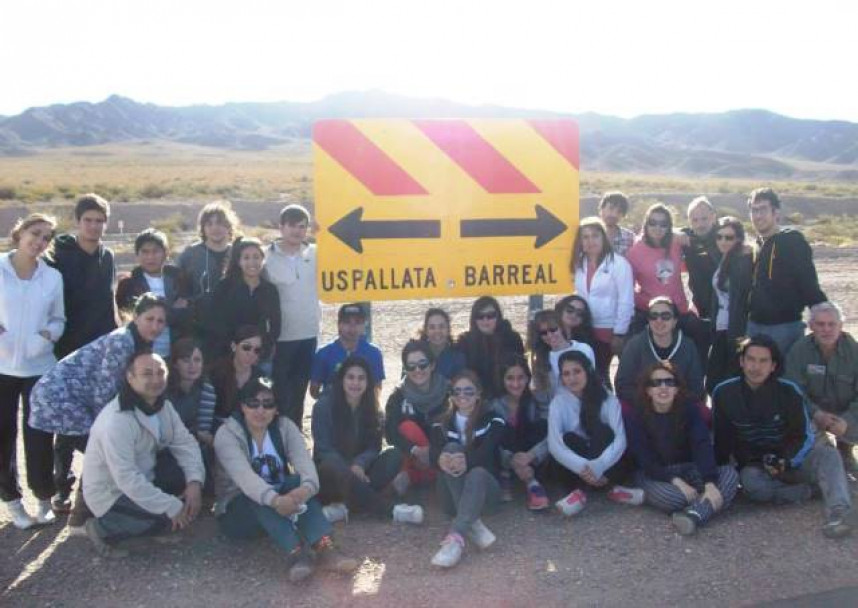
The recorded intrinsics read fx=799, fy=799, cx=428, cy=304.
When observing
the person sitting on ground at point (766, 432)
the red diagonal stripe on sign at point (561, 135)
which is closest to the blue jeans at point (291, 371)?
the red diagonal stripe on sign at point (561, 135)

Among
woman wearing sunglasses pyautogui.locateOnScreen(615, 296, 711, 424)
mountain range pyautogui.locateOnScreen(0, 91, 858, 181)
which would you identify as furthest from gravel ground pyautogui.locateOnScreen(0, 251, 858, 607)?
mountain range pyautogui.locateOnScreen(0, 91, 858, 181)

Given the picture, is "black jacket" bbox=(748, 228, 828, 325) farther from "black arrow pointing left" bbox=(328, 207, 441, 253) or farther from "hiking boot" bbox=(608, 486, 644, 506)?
"black arrow pointing left" bbox=(328, 207, 441, 253)

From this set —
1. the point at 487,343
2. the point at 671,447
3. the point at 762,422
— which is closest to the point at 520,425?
the point at 487,343

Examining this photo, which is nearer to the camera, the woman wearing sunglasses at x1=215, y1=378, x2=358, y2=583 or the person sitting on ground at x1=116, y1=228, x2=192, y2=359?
the woman wearing sunglasses at x1=215, y1=378, x2=358, y2=583

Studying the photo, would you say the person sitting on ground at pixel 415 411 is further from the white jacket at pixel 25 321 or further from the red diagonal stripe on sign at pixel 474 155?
the white jacket at pixel 25 321

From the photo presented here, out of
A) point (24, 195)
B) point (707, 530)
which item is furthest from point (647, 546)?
point (24, 195)

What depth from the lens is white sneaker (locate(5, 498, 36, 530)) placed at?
505 cm

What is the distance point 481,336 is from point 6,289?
3237 millimetres

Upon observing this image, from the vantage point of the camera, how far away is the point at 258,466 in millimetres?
4926

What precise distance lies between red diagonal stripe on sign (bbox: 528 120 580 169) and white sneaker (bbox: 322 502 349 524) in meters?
2.84

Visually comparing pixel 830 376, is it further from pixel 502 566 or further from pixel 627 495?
pixel 502 566

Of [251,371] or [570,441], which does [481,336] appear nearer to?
[570,441]

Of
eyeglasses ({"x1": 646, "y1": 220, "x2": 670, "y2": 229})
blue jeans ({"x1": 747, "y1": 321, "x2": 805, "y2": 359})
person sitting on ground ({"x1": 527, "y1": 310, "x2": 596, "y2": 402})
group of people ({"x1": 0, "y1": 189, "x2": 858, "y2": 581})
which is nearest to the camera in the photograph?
group of people ({"x1": 0, "y1": 189, "x2": 858, "y2": 581})

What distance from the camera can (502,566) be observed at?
4461 millimetres
